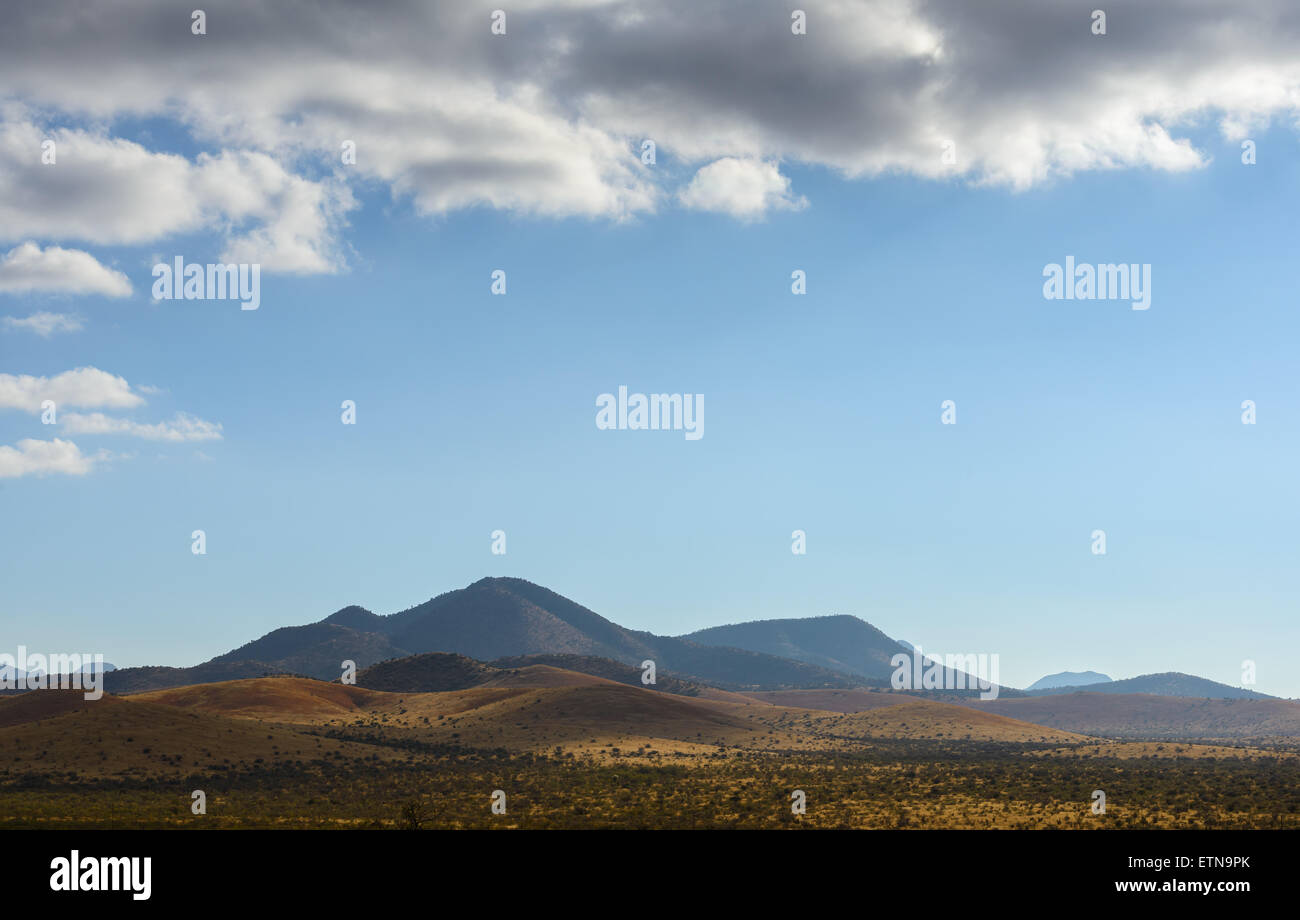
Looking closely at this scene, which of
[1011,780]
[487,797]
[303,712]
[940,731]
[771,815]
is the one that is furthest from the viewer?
[940,731]

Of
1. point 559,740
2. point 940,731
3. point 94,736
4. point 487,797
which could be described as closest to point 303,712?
point 559,740

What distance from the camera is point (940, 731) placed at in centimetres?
14412

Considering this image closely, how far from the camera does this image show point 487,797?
204 ft

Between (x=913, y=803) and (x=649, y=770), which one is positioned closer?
(x=913, y=803)

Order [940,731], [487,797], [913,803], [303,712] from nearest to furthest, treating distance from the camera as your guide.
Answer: [913,803], [487,797], [303,712], [940,731]

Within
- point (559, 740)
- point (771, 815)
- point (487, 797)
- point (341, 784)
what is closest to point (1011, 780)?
point (771, 815)

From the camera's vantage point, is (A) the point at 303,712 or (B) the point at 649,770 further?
(A) the point at 303,712
